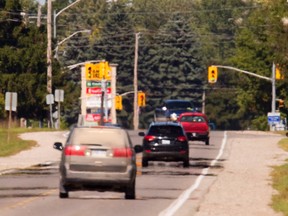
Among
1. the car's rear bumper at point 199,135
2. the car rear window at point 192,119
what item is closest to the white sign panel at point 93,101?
the car rear window at point 192,119

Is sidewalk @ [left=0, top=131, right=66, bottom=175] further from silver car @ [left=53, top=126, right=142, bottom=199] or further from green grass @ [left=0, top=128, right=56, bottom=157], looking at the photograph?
silver car @ [left=53, top=126, right=142, bottom=199]

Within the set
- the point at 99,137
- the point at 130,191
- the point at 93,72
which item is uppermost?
the point at 93,72

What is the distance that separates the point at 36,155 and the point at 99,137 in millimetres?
25165

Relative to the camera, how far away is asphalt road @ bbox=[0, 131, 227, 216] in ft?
81.6

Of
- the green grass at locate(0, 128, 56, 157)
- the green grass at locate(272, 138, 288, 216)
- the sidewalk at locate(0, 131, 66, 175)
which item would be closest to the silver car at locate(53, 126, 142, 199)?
the green grass at locate(272, 138, 288, 216)

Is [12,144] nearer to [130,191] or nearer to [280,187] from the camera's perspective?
[280,187]

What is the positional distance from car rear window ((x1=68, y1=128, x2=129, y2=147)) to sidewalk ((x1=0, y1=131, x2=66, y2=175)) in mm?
12866

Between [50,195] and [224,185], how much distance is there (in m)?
6.52

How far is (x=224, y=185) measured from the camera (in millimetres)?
34219

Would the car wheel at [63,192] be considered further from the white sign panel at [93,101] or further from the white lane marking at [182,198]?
the white sign panel at [93,101]

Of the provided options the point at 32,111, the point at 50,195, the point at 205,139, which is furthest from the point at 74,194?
the point at 32,111

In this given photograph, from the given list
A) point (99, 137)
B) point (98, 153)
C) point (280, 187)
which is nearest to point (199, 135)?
point (280, 187)

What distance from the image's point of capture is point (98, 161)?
27641 mm

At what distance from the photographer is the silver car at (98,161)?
90.6ft
